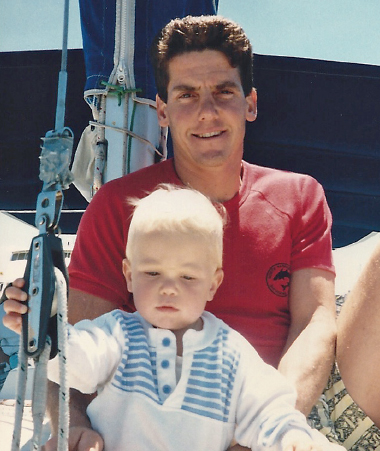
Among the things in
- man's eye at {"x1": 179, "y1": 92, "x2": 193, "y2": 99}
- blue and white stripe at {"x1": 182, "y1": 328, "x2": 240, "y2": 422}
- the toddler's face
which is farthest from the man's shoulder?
blue and white stripe at {"x1": 182, "y1": 328, "x2": 240, "y2": 422}

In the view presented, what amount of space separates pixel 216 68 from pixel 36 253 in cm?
114

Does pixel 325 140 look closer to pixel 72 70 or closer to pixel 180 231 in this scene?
pixel 72 70

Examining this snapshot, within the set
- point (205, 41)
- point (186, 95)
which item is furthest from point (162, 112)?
point (205, 41)

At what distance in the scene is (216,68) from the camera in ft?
6.50

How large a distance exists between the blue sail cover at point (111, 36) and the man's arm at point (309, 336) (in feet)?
3.14

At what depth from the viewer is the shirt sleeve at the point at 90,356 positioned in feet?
4.07

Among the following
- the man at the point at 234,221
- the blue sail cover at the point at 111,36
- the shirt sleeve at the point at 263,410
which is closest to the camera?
the shirt sleeve at the point at 263,410

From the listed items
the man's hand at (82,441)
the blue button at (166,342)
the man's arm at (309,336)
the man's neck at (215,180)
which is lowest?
the man's hand at (82,441)

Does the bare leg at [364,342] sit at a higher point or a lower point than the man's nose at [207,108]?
lower

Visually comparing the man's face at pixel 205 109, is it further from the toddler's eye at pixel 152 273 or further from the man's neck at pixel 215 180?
the toddler's eye at pixel 152 273

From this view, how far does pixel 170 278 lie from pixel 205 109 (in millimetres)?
734

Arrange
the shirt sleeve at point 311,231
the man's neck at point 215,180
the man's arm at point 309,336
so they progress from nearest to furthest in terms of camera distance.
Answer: the man's arm at point 309,336 < the shirt sleeve at point 311,231 < the man's neck at point 215,180

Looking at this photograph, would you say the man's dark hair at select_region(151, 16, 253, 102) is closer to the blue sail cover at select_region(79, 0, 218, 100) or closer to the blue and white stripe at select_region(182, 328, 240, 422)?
the blue sail cover at select_region(79, 0, 218, 100)

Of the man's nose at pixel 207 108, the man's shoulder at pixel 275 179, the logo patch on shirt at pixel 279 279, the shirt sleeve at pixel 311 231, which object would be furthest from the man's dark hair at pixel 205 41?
the logo patch on shirt at pixel 279 279
